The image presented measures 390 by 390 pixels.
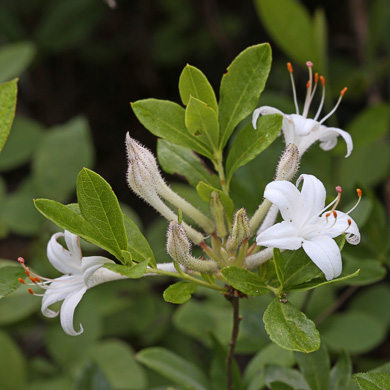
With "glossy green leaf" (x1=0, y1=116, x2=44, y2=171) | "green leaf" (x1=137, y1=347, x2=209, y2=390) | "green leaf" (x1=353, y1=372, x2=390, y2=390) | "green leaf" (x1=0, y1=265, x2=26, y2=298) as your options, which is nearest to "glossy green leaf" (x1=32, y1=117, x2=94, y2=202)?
"glossy green leaf" (x1=0, y1=116, x2=44, y2=171)

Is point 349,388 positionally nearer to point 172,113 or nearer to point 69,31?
point 172,113

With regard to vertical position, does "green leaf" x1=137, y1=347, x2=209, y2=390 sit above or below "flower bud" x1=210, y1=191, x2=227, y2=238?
below

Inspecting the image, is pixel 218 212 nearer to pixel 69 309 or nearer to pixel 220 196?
pixel 220 196

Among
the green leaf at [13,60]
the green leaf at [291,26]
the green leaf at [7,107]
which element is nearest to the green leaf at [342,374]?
the green leaf at [7,107]

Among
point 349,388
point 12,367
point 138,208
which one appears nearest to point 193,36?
point 138,208

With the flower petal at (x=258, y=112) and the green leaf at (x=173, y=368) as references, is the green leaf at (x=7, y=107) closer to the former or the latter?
the flower petal at (x=258, y=112)

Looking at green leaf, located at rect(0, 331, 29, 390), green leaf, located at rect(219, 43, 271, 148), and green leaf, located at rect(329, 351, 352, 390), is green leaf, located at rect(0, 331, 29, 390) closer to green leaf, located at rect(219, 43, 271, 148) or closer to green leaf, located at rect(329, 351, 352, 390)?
green leaf, located at rect(329, 351, 352, 390)
